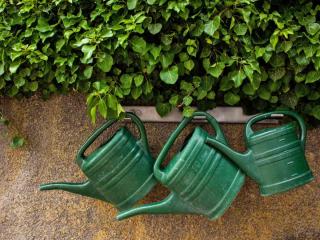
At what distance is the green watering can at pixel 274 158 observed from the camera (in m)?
1.85

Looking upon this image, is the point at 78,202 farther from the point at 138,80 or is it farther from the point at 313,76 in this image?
the point at 313,76

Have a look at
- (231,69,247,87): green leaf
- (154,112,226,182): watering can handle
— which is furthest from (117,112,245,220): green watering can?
(231,69,247,87): green leaf

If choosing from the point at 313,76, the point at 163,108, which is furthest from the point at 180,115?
the point at 313,76

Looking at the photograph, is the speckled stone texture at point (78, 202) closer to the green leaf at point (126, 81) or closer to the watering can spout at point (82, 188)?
the watering can spout at point (82, 188)

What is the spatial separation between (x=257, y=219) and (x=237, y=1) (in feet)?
3.06

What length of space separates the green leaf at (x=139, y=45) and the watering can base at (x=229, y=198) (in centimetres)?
61

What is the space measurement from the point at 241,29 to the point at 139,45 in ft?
1.29

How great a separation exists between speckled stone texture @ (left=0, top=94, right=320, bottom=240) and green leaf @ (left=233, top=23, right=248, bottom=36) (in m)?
0.46

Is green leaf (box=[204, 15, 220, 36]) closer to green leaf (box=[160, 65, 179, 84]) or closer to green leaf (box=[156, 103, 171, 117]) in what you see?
green leaf (box=[160, 65, 179, 84])

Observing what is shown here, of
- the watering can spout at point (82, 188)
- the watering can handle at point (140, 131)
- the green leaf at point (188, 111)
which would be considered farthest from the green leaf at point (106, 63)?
the watering can spout at point (82, 188)

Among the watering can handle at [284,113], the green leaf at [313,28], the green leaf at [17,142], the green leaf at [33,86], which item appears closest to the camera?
the green leaf at [313,28]

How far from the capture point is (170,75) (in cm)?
191

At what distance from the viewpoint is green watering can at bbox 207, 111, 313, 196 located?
1.85m

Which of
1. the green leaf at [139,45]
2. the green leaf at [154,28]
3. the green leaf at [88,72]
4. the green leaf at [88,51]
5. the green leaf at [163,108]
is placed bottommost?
the green leaf at [163,108]
